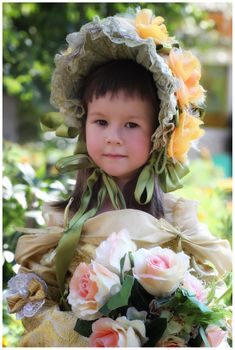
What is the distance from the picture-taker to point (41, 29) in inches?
202

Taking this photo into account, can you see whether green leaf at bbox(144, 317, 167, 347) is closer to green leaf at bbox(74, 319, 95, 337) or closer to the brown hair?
green leaf at bbox(74, 319, 95, 337)

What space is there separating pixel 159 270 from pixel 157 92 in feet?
2.07

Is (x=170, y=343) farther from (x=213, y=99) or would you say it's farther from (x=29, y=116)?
(x=213, y=99)

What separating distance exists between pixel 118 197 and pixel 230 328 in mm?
585

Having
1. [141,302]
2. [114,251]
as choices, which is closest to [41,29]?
[114,251]

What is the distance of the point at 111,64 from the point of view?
1.96 m

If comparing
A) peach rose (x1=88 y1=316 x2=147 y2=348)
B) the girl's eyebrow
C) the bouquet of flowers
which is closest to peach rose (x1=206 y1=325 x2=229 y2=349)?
the bouquet of flowers

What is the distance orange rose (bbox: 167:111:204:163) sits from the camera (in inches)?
75.7

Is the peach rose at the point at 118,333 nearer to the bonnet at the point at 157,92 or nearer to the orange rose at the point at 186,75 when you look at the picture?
the bonnet at the point at 157,92

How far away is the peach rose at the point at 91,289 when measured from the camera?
1627 millimetres

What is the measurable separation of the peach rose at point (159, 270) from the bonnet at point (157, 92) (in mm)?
319

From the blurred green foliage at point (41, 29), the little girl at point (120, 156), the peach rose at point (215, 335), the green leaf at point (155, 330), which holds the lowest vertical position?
the peach rose at point (215, 335)

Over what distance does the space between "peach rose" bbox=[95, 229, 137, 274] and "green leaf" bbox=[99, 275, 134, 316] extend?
7cm

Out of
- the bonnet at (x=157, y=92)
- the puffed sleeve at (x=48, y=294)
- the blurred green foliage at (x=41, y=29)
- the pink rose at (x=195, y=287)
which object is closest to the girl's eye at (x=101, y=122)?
the bonnet at (x=157, y=92)
